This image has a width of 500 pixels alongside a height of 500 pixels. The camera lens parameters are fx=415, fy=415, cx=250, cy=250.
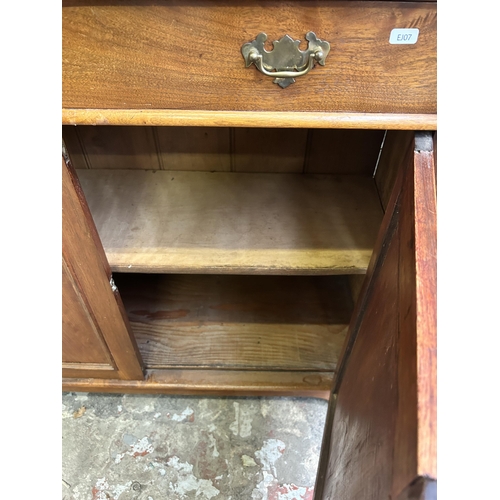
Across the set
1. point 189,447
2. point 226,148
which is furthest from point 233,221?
point 189,447

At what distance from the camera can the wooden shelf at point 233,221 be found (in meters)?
0.75

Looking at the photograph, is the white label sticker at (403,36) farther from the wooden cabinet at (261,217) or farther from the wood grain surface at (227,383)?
the wood grain surface at (227,383)

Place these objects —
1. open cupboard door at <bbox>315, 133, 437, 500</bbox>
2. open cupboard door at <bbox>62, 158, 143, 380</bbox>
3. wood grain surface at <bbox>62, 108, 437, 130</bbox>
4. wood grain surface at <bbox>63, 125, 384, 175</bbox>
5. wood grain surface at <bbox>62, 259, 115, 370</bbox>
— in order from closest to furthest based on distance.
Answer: open cupboard door at <bbox>315, 133, 437, 500</bbox> < wood grain surface at <bbox>62, 108, 437, 130</bbox> < open cupboard door at <bbox>62, 158, 143, 380</bbox> < wood grain surface at <bbox>62, 259, 115, 370</bbox> < wood grain surface at <bbox>63, 125, 384, 175</bbox>

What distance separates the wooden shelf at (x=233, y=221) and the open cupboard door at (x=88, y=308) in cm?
6

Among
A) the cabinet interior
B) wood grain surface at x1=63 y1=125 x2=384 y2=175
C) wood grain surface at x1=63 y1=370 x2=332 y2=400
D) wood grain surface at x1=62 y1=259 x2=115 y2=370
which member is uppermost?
wood grain surface at x1=63 y1=125 x2=384 y2=175

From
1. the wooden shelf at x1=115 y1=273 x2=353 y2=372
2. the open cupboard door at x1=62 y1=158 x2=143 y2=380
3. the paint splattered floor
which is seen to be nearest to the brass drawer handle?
the open cupboard door at x1=62 y1=158 x2=143 y2=380

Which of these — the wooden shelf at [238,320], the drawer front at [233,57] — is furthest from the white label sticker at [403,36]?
the wooden shelf at [238,320]

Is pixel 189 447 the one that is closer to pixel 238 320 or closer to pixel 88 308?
pixel 238 320

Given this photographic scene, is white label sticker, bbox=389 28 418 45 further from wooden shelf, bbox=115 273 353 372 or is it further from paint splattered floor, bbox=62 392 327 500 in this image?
paint splattered floor, bbox=62 392 327 500

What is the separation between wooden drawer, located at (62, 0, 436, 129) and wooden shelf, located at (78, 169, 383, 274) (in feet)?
1.02

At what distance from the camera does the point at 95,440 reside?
97 centimetres

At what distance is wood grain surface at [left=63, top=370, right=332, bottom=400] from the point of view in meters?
0.93

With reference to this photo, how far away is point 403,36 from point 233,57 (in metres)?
0.18

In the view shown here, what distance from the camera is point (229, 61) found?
0.45 meters
